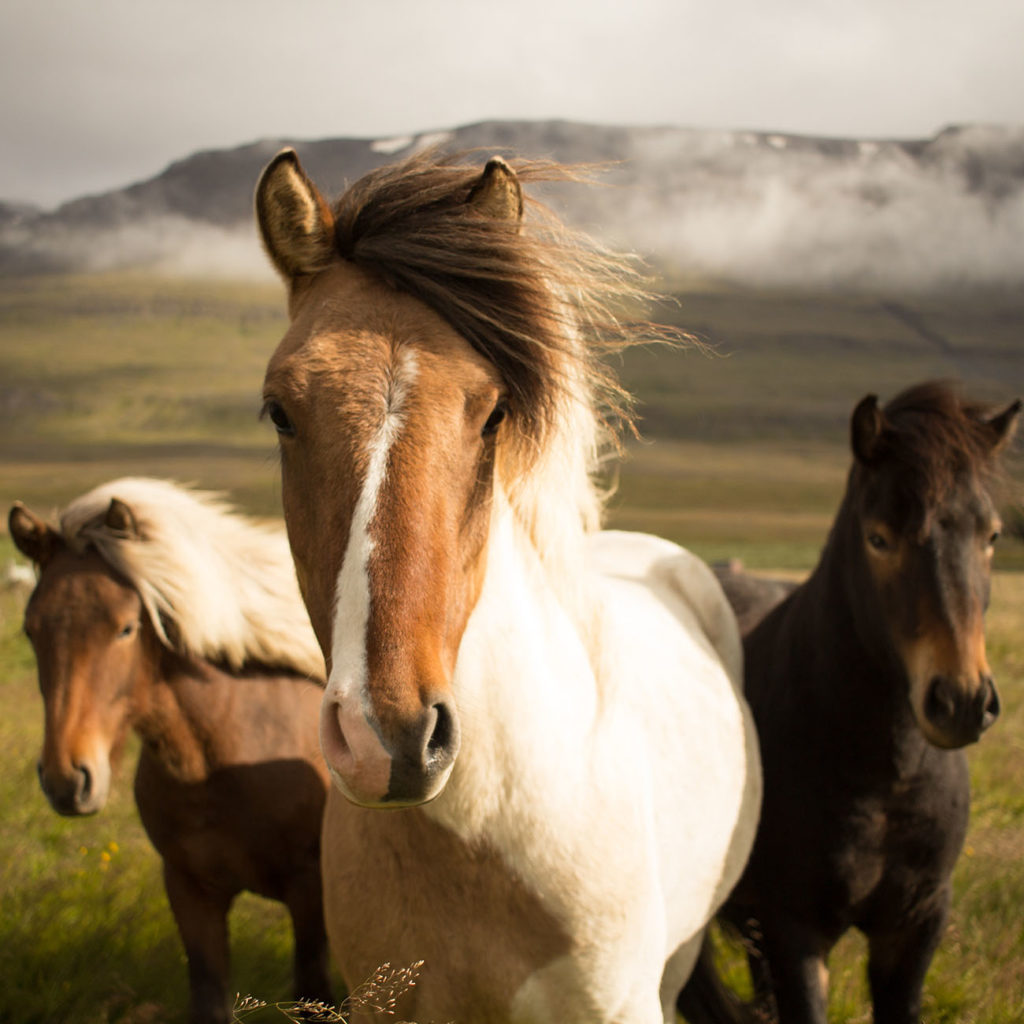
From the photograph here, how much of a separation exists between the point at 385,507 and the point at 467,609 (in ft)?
1.10

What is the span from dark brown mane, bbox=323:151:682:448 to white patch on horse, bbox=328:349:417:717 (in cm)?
26

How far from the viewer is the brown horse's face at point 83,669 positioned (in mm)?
3410

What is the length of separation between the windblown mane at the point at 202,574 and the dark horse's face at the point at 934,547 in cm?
216

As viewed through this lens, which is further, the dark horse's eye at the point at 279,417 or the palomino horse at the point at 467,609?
the dark horse's eye at the point at 279,417

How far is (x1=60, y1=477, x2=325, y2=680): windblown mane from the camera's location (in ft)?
12.2

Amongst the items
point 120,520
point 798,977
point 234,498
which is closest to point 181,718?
point 120,520

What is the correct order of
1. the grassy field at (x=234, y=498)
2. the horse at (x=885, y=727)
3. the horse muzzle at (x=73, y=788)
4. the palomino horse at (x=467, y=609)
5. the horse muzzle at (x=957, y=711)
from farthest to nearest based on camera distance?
1. the grassy field at (x=234, y=498)
2. the horse muzzle at (x=73, y=788)
3. the horse at (x=885, y=727)
4. the horse muzzle at (x=957, y=711)
5. the palomino horse at (x=467, y=609)

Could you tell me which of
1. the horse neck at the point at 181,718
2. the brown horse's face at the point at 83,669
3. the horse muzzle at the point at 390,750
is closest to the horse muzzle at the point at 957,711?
the horse muzzle at the point at 390,750

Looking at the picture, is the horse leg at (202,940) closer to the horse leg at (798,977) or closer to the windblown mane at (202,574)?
the windblown mane at (202,574)

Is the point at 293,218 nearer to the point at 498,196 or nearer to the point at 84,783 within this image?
the point at 498,196

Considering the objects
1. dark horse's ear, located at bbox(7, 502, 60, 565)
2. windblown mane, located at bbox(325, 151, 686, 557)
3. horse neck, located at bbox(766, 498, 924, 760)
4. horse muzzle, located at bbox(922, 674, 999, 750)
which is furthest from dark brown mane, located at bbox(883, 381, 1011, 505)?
dark horse's ear, located at bbox(7, 502, 60, 565)


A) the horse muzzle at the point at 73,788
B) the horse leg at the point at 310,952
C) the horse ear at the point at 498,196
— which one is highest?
the horse ear at the point at 498,196

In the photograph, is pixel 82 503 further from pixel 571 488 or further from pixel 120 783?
pixel 120 783

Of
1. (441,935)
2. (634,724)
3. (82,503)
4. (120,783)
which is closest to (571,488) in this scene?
(634,724)
